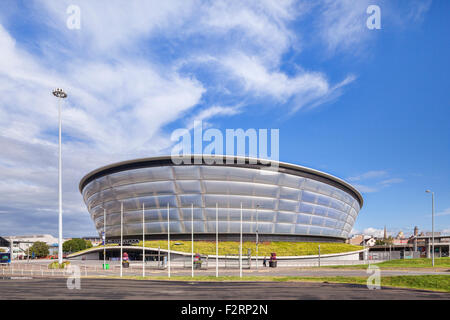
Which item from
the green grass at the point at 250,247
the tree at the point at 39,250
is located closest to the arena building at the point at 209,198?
the green grass at the point at 250,247

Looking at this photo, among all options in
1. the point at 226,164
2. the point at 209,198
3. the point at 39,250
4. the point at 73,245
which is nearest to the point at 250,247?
the point at 209,198

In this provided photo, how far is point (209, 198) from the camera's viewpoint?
66062 mm

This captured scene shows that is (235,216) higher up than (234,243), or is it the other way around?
(235,216)

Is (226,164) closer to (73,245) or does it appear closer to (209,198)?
(209,198)

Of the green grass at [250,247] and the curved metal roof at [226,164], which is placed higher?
the curved metal roof at [226,164]

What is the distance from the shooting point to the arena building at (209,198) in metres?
65.8

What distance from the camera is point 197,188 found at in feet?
215

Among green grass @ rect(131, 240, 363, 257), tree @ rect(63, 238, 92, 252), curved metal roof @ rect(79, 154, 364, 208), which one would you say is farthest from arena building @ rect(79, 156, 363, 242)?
tree @ rect(63, 238, 92, 252)

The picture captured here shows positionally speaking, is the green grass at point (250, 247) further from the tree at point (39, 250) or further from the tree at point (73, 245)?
the tree at point (73, 245)

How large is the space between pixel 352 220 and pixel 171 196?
53262mm
